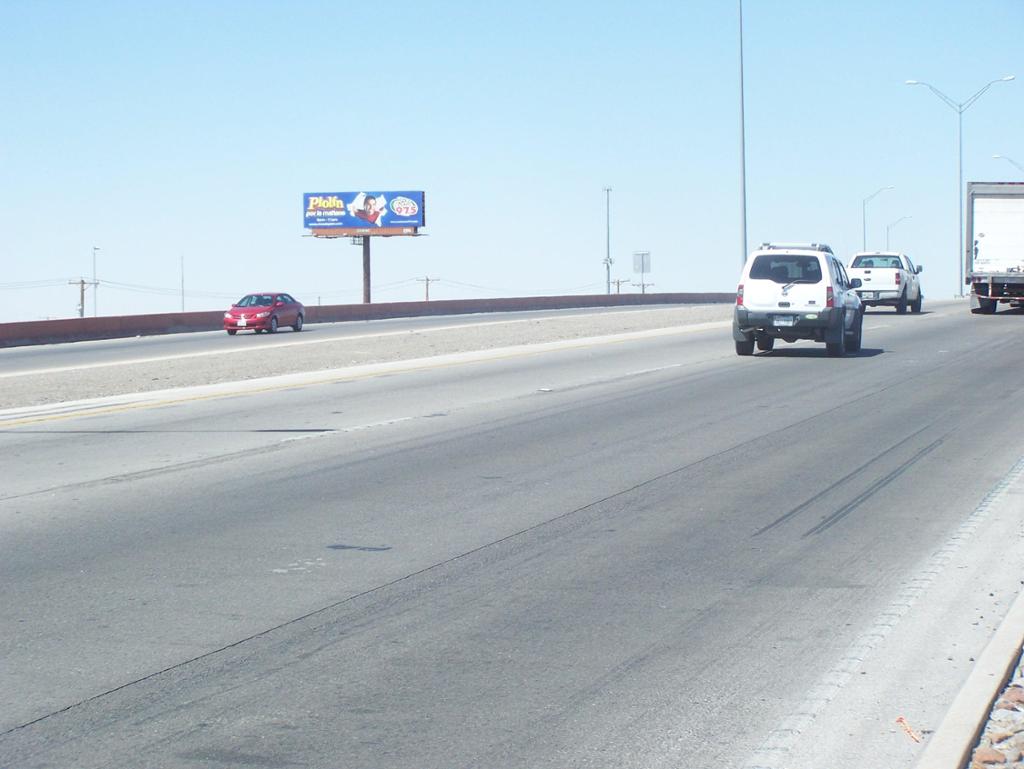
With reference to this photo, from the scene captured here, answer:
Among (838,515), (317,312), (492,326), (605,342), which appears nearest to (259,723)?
(838,515)

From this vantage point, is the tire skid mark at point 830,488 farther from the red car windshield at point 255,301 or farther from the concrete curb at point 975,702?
the red car windshield at point 255,301

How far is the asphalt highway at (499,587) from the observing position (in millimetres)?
5488

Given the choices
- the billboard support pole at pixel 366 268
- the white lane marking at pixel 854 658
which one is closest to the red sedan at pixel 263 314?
the white lane marking at pixel 854 658

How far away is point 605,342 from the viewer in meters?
33.4

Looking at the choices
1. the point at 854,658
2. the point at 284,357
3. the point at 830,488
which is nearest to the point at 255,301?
the point at 284,357

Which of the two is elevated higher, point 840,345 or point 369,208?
point 369,208

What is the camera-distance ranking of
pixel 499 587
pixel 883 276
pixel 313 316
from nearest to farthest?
pixel 499 587
pixel 883 276
pixel 313 316

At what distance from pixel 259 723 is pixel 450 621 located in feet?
5.83

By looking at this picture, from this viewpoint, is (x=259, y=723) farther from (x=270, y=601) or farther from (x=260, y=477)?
(x=260, y=477)

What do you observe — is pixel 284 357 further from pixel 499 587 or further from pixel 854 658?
pixel 854 658

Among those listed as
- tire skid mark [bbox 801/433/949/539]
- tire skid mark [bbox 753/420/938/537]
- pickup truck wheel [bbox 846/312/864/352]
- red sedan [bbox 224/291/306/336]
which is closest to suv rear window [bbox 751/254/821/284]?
pickup truck wheel [bbox 846/312/864/352]

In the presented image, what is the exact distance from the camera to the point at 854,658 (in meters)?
6.50

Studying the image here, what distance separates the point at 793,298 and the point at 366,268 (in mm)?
66353

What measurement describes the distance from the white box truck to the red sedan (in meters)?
22.7
